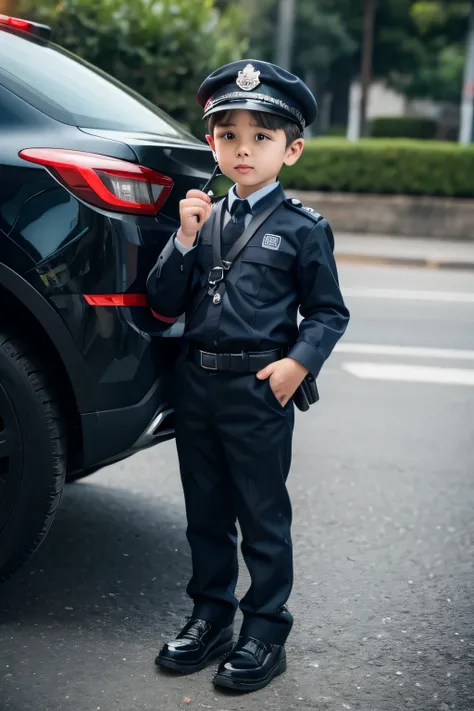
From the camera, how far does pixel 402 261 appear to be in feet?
41.9

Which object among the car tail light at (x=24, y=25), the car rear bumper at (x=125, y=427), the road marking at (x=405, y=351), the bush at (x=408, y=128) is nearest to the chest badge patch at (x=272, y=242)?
the car rear bumper at (x=125, y=427)

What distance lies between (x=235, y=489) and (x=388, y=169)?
12.3 m

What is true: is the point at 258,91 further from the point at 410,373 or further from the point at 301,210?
the point at 410,373

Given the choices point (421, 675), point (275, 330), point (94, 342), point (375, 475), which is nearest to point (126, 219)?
point (94, 342)

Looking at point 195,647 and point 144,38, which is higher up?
point 144,38

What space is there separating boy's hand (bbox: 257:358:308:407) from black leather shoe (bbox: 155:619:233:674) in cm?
68

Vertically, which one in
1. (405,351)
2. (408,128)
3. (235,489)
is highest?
(408,128)

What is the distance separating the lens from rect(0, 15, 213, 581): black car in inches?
111

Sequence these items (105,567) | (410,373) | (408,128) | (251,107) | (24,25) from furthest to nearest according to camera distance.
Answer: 1. (408,128)
2. (410,373)
3. (105,567)
4. (24,25)
5. (251,107)

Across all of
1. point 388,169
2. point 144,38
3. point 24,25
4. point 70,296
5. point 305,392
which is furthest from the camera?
point 388,169

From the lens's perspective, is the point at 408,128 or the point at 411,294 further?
the point at 408,128

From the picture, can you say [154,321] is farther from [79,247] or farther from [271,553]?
[271,553]

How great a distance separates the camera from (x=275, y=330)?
2703 millimetres

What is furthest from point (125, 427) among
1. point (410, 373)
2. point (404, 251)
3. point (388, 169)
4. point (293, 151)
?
point (388, 169)
